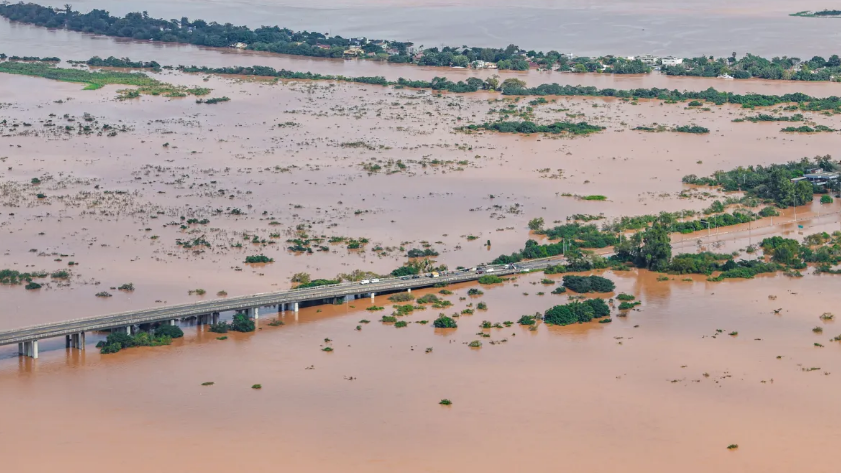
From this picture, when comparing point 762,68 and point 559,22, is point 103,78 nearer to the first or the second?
point 762,68

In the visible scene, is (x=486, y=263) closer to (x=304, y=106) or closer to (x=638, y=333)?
(x=638, y=333)

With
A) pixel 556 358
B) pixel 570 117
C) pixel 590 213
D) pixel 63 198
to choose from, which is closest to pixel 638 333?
pixel 556 358

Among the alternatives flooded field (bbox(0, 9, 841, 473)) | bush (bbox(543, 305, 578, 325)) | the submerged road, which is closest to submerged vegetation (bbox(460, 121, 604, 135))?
flooded field (bbox(0, 9, 841, 473))

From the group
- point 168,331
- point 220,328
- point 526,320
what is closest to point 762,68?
point 526,320

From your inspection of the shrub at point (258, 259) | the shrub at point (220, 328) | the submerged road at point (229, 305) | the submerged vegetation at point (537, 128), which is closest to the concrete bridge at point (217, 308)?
the submerged road at point (229, 305)

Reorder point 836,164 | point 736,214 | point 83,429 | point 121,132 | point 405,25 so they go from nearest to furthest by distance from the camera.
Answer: point 83,429 < point 736,214 < point 836,164 < point 121,132 < point 405,25

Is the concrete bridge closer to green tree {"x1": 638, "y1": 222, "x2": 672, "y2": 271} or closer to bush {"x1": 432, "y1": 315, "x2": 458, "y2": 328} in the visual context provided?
bush {"x1": 432, "y1": 315, "x2": 458, "y2": 328}
